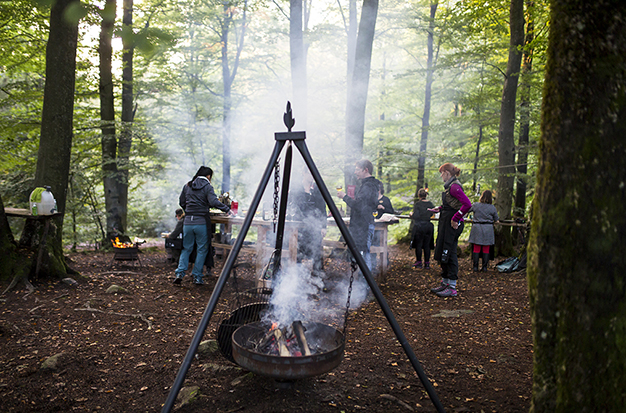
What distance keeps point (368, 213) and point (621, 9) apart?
4226mm

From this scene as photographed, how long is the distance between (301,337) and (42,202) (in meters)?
4.95

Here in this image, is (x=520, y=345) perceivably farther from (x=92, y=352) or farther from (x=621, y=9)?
(x=92, y=352)

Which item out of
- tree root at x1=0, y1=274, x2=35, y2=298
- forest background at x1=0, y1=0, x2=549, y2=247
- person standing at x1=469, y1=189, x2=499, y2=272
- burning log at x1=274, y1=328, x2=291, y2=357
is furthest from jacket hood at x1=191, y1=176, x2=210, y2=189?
person standing at x1=469, y1=189, x2=499, y2=272

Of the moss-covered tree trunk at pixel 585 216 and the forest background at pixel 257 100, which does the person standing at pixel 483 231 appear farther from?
the moss-covered tree trunk at pixel 585 216

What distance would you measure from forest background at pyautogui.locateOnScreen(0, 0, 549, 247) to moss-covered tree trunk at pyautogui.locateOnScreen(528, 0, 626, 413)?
250 inches

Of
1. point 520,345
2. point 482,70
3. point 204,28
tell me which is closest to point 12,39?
point 204,28

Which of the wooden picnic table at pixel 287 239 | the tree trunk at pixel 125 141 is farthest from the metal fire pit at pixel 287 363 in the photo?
the tree trunk at pixel 125 141

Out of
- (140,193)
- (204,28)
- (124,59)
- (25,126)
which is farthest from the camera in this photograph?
(140,193)

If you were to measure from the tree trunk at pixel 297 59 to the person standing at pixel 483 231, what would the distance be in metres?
4.79

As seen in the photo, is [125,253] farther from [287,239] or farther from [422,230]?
[422,230]

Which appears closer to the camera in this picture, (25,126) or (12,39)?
(12,39)

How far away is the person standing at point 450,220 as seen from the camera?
5630 millimetres

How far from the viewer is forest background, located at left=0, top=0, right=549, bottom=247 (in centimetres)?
946

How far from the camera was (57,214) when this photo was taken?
5766 millimetres
